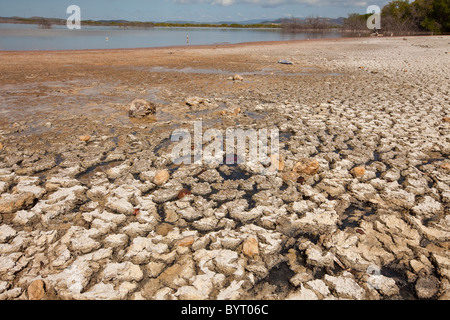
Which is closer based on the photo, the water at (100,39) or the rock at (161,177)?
the rock at (161,177)

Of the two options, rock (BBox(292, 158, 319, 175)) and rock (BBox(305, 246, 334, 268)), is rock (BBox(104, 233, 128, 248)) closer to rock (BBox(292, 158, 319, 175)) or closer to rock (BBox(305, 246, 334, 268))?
rock (BBox(305, 246, 334, 268))

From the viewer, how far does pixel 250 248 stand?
202cm

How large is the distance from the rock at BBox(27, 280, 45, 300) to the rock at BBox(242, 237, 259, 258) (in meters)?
1.32

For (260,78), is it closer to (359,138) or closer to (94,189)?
(359,138)

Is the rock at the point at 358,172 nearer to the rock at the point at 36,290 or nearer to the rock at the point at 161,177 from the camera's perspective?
the rock at the point at 161,177

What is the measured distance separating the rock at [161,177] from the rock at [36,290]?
4.59 feet

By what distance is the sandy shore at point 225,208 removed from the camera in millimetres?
1801

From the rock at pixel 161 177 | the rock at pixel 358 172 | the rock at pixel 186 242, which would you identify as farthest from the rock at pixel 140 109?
the rock at pixel 358 172

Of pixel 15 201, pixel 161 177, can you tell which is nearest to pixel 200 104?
pixel 161 177

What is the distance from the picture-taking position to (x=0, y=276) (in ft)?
5.90

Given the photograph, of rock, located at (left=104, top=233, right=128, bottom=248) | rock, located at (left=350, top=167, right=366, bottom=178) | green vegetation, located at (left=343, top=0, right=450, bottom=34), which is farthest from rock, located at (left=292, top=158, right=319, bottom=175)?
green vegetation, located at (left=343, top=0, right=450, bottom=34)

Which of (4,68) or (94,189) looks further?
(4,68)

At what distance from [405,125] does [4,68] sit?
42.8 feet
